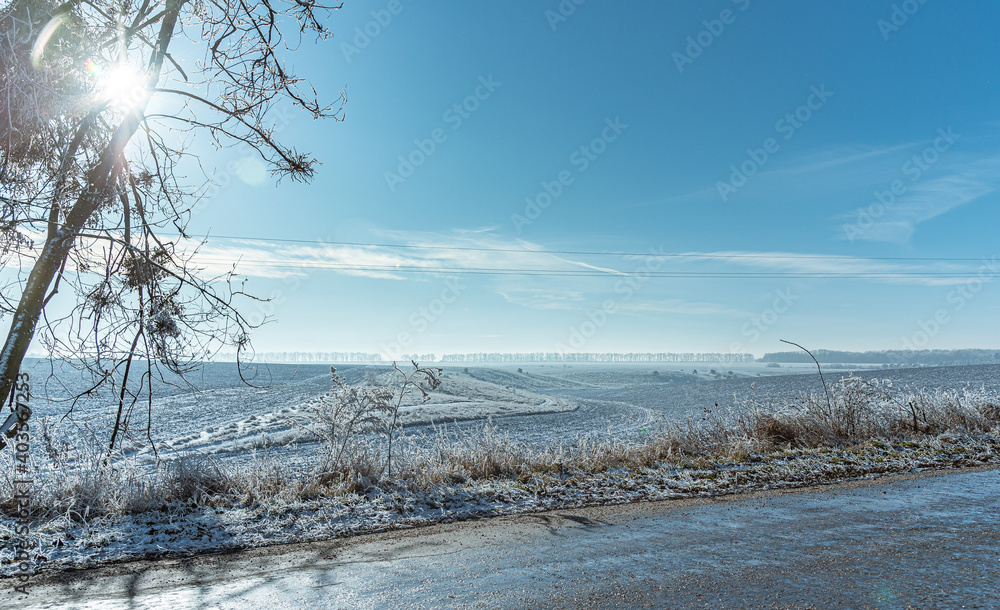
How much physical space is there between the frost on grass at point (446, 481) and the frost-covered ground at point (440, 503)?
2cm

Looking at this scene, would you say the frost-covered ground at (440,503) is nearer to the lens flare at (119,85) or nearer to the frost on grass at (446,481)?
the frost on grass at (446,481)

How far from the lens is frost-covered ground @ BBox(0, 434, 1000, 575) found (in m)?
5.26

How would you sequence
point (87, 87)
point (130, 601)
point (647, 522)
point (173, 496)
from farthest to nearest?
point (173, 496), point (647, 522), point (87, 87), point (130, 601)

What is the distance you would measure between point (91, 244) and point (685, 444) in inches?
378

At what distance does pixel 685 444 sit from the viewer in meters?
10.5

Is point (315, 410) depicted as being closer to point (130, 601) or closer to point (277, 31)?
point (130, 601)

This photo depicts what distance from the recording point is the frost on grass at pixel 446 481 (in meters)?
5.62

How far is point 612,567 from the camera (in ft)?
15.2

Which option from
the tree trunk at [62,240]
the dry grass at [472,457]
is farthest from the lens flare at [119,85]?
the dry grass at [472,457]

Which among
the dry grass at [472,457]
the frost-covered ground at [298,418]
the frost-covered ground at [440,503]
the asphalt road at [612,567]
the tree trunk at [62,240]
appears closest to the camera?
the asphalt road at [612,567]

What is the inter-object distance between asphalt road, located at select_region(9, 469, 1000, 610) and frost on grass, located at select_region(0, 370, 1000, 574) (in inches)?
20.5

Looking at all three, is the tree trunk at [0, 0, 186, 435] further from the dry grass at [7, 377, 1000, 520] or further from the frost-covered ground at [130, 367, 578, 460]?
the frost-covered ground at [130, 367, 578, 460]

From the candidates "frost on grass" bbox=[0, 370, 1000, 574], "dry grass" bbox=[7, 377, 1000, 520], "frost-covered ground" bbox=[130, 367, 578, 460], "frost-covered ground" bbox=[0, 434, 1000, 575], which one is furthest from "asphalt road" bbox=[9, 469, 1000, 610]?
"frost-covered ground" bbox=[130, 367, 578, 460]

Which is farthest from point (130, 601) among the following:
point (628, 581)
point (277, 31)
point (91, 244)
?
point (277, 31)
